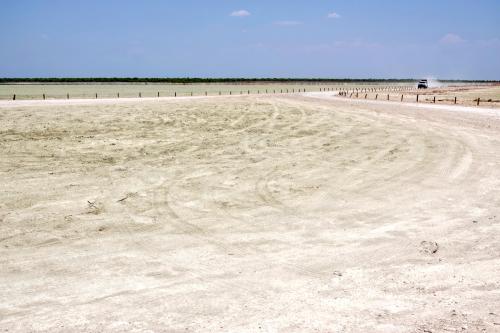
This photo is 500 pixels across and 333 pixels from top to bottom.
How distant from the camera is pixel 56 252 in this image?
6629 millimetres

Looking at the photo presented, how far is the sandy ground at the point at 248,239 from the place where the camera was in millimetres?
4974

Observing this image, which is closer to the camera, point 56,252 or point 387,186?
point 56,252

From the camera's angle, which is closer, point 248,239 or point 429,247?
point 429,247

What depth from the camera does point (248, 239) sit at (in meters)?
7.25

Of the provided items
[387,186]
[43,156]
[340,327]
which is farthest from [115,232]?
[43,156]

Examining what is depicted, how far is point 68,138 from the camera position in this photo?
17.4m

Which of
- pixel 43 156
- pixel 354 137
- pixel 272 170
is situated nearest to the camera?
pixel 272 170

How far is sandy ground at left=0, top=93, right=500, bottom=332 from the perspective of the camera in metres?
4.97

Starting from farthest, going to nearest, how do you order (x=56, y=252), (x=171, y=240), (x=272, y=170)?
(x=272, y=170), (x=171, y=240), (x=56, y=252)

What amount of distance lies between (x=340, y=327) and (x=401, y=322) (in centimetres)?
60

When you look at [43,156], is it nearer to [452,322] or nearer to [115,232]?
[115,232]

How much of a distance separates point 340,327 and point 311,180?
21.5 feet

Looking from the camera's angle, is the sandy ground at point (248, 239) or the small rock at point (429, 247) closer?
the sandy ground at point (248, 239)

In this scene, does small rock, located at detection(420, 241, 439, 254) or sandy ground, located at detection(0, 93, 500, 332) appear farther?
small rock, located at detection(420, 241, 439, 254)
